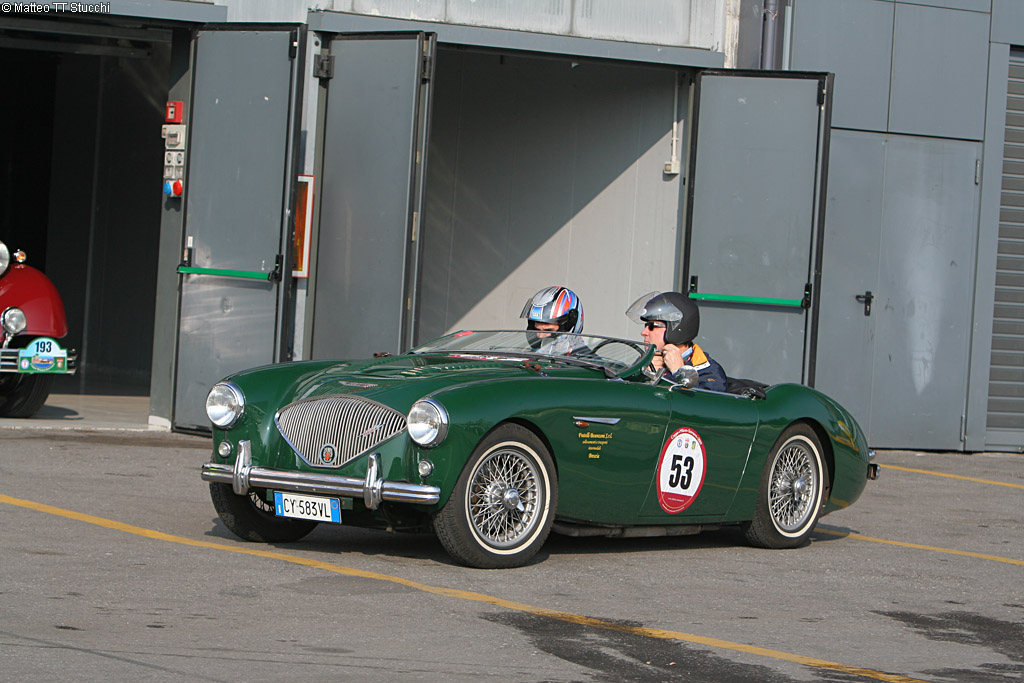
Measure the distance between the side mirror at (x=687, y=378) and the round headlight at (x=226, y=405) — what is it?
2196mm

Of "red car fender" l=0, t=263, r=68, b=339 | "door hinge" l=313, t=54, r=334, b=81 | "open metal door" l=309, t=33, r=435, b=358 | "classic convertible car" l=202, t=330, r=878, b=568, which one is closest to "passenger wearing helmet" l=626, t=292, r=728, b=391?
"classic convertible car" l=202, t=330, r=878, b=568

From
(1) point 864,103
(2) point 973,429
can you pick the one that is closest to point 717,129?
(1) point 864,103

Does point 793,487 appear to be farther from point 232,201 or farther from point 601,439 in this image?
point 232,201

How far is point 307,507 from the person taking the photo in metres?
6.50

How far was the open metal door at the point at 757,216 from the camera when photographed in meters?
12.8

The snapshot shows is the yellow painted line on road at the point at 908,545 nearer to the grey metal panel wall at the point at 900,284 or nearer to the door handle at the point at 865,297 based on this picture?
the grey metal panel wall at the point at 900,284

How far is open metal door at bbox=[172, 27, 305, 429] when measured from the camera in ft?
38.3

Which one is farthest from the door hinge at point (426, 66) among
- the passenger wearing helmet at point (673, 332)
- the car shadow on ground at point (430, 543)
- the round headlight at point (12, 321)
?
the car shadow on ground at point (430, 543)

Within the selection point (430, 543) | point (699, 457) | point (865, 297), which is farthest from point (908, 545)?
point (865, 297)

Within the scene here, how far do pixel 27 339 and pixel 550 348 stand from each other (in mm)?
5482

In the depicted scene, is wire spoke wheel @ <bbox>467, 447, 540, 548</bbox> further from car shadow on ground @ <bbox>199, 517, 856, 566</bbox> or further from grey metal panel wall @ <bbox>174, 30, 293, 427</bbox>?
grey metal panel wall @ <bbox>174, 30, 293, 427</bbox>

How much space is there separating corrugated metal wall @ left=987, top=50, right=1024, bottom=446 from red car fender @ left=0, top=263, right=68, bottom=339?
8.87 meters

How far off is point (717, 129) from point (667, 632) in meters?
8.21

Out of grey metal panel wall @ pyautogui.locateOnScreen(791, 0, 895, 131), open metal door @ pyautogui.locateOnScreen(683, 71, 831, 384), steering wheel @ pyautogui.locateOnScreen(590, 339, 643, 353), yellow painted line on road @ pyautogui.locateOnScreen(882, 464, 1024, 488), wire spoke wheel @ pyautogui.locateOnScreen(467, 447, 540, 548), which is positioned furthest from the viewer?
grey metal panel wall @ pyautogui.locateOnScreen(791, 0, 895, 131)
